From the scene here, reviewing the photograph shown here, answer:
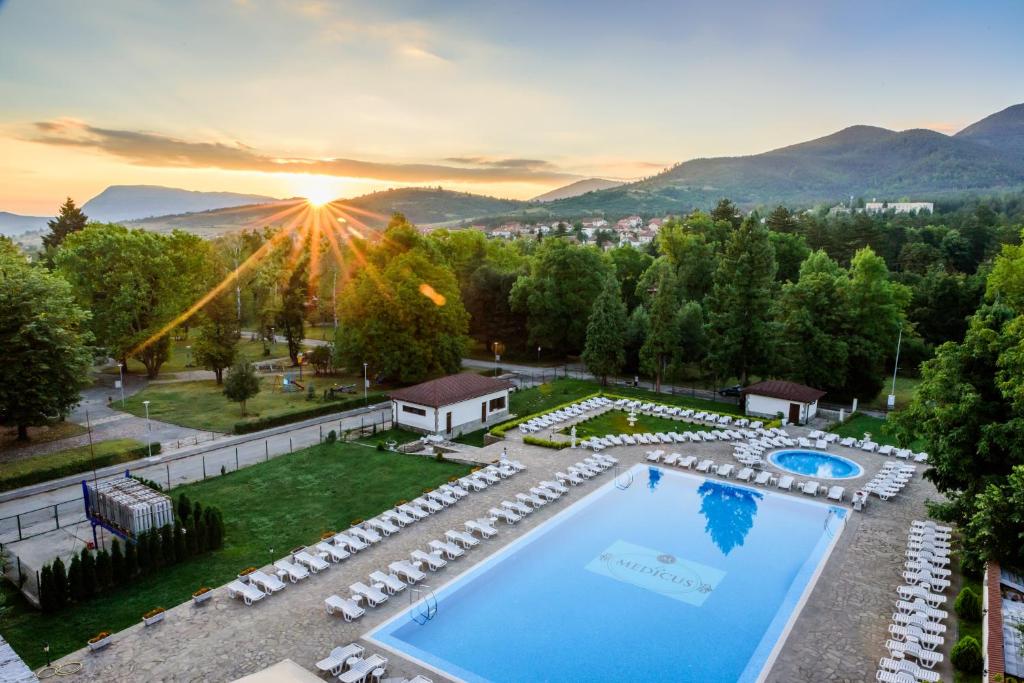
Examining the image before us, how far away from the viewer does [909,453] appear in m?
26.4

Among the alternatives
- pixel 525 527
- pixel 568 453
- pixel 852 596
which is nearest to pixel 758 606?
pixel 852 596

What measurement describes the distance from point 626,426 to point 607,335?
28.9ft

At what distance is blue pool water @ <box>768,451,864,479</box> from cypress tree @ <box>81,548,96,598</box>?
23.6 metres

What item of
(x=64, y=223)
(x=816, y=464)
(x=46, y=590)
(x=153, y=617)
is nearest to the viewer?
(x=153, y=617)

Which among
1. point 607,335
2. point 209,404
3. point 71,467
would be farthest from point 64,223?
point 607,335

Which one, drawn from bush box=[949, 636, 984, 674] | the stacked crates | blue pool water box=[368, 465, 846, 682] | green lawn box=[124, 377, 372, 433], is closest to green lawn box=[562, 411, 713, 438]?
blue pool water box=[368, 465, 846, 682]

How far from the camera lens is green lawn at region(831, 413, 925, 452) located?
28.9m

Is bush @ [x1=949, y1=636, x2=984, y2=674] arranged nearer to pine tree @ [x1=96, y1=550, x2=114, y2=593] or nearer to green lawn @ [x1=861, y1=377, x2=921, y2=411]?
pine tree @ [x1=96, y1=550, x2=114, y2=593]

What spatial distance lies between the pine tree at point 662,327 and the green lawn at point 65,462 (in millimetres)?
27629

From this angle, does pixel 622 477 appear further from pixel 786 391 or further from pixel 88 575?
pixel 88 575

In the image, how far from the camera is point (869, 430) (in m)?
30.9

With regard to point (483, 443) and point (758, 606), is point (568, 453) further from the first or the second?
point (758, 606)

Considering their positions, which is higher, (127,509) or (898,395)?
(127,509)

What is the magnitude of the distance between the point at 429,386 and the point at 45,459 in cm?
A: 1648
